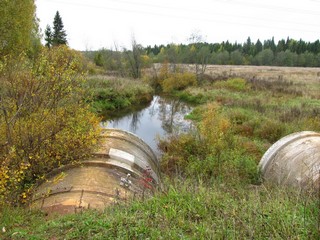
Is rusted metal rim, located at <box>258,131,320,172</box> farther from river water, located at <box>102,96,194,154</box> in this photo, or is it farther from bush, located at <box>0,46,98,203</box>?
river water, located at <box>102,96,194,154</box>

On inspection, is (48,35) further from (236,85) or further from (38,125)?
(38,125)

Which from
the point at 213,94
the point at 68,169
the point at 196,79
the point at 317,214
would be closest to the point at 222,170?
the point at 68,169

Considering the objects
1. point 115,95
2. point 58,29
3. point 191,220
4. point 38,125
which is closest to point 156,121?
point 115,95

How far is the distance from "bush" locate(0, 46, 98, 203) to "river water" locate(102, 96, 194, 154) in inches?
279

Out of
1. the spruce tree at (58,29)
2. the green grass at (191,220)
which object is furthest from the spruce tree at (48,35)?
the green grass at (191,220)

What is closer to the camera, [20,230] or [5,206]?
[20,230]

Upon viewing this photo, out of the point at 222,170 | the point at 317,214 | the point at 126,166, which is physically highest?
the point at 317,214

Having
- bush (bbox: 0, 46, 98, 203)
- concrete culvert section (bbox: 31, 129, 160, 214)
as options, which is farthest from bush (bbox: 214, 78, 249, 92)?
bush (bbox: 0, 46, 98, 203)

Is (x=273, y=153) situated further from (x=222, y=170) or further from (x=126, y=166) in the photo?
(x=126, y=166)

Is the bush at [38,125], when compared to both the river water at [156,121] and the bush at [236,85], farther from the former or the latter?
the bush at [236,85]

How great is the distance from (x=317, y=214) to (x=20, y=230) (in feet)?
14.5

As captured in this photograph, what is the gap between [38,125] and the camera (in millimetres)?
8172

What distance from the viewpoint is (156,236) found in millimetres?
4020

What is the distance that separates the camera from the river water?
19812 millimetres
